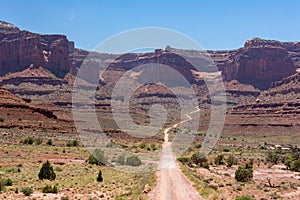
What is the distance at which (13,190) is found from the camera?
73.8ft

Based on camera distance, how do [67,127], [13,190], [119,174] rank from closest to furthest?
[13,190] < [119,174] < [67,127]

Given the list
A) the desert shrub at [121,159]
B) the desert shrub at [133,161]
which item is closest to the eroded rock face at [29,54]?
the desert shrub at [121,159]

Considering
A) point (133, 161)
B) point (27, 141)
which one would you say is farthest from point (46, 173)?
point (27, 141)

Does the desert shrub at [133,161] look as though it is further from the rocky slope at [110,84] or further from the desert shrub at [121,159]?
the rocky slope at [110,84]

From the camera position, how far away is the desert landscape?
25.8m

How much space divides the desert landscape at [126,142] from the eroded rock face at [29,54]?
18.7 inches

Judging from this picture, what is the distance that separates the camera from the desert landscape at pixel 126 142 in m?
25.8

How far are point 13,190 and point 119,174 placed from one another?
1214cm

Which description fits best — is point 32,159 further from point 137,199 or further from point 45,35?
point 45,35

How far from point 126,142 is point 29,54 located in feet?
388

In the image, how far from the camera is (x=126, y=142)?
217ft

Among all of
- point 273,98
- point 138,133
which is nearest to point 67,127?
point 138,133

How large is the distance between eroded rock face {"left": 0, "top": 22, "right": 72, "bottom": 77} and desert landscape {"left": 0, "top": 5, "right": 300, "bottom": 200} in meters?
0.48

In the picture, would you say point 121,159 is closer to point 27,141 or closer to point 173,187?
point 173,187
